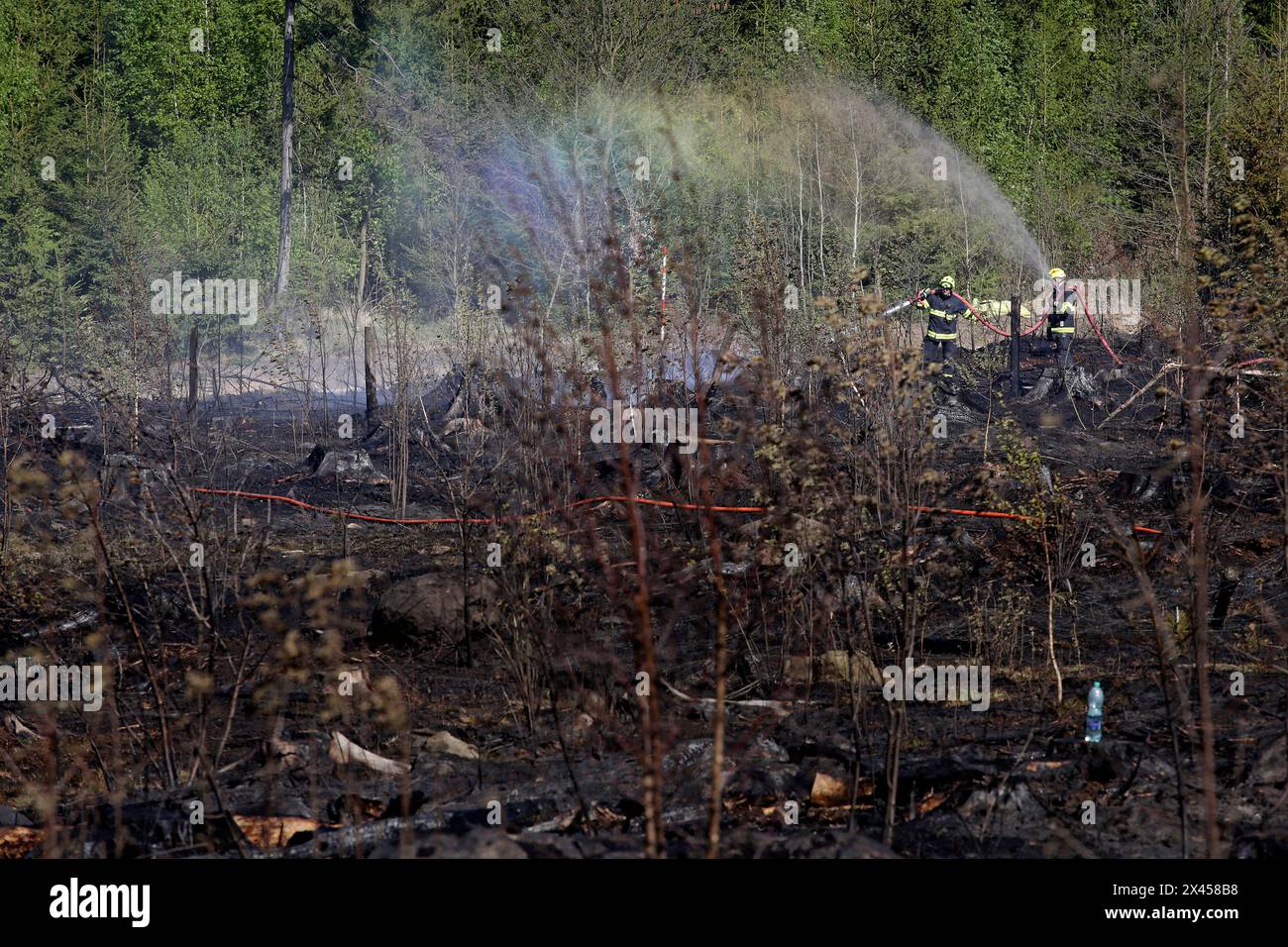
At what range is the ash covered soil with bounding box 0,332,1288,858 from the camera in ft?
17.3

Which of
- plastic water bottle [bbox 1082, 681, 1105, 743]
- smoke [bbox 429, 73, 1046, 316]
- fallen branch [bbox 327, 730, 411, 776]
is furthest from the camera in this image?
smoke [bbox 429, 73, 1046, 316]

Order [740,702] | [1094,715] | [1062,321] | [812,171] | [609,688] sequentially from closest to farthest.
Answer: [1094,715], [740,702], [609,688], [1062,321], [812,171]

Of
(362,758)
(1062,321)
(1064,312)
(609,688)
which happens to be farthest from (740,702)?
(1062,321)

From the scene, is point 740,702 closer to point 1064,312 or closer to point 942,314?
point 942,314

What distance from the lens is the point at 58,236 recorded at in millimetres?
27766

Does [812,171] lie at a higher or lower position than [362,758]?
higher

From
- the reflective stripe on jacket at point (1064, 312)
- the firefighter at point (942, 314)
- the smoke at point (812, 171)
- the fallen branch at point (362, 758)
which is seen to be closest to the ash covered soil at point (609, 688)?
the fallen branch at point (362, 758)

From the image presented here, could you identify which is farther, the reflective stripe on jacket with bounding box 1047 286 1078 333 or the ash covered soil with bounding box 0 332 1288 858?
the reflective stripe on jacket with bounding box 1047 286 1078 333

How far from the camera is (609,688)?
6.98 meters

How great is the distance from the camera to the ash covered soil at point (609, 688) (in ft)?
17.3

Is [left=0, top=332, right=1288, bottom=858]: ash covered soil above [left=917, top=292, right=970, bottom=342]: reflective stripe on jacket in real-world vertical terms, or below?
below

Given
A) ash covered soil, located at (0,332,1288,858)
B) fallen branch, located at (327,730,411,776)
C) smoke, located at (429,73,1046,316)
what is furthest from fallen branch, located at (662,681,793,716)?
smoke, located at (429,73,1046,316)

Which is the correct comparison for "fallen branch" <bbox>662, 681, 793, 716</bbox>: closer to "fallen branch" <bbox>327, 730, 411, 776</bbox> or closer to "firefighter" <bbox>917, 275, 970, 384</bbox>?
"fallen branch" <bbox>327, 730, 411, 776</bbox>

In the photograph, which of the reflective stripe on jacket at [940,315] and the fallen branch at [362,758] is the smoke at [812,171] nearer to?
the reflective stripe on jacket at [940,315]
